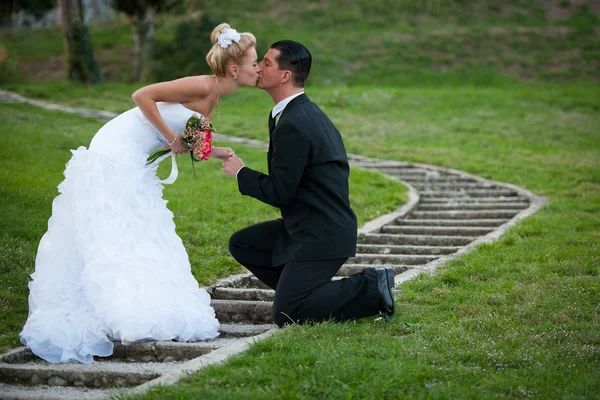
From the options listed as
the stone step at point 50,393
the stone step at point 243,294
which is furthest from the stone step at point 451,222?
the stone step at point 50,393

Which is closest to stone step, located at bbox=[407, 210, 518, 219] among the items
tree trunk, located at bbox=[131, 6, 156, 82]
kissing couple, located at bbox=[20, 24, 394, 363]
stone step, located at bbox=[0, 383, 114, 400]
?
kissing couple, located at bbox=[20, 24, 394, 363]

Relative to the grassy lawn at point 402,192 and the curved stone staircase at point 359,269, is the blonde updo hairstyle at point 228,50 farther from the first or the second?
the grassy lawn at point 402,192

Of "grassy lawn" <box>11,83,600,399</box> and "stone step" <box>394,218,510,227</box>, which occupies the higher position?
"grassy lawn" <box>11,83,600,399</box>

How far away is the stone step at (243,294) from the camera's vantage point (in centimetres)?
672

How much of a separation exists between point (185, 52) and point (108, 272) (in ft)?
71.4

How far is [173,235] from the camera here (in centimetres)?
587

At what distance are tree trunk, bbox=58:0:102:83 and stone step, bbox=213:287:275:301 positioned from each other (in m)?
21.2

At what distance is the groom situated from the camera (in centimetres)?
558

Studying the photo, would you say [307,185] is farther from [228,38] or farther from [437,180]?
[437,180]

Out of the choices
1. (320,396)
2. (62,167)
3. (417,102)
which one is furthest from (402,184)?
(417,102)

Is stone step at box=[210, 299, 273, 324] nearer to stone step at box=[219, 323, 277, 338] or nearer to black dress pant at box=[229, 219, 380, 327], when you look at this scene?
stone step at box=[219, 323, 277, 338]

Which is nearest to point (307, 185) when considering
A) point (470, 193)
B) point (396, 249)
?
point (396, 249)

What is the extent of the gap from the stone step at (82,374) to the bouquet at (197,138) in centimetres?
174

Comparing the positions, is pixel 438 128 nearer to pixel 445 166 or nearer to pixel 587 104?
pixel 445 166
